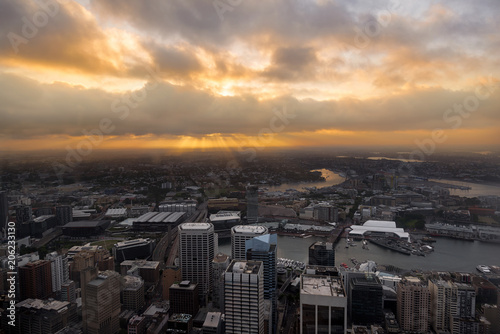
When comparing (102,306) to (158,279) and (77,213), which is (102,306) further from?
(77,213)

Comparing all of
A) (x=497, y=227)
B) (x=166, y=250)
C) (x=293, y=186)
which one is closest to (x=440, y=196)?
(x=497, y=227)

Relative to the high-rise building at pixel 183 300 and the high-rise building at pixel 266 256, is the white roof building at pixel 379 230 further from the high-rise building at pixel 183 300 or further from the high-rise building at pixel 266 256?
the high-rise building at pixel 183 300

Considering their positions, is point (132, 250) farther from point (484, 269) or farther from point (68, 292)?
point (484, 269)

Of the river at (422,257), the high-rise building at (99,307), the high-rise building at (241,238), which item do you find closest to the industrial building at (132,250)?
the river at (422,257)

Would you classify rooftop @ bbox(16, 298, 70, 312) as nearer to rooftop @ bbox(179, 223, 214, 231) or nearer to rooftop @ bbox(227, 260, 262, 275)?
rooftop @ bbox(179, 223, 214, 231)

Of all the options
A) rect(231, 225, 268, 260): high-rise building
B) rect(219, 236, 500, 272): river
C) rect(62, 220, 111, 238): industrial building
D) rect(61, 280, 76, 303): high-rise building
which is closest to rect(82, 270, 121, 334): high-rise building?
rect(61, 280, 76, 303): high-rise building

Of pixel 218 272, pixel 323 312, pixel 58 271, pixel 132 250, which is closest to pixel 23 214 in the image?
pixel 132 250
